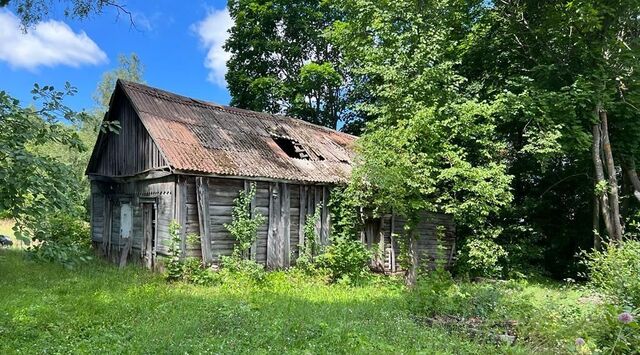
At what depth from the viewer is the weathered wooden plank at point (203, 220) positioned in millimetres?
10830

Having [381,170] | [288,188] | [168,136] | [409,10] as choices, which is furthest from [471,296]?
[409,10]

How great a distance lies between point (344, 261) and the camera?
12398 millimetres

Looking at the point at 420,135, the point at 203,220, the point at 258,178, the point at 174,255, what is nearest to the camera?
the point at 174,255

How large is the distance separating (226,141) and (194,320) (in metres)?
7.26

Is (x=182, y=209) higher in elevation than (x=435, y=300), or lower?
higher

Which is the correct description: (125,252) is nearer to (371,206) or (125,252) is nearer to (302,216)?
(302,216)

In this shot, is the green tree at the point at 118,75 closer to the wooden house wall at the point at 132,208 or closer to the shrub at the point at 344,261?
the wooden house wall at the point at 132,208

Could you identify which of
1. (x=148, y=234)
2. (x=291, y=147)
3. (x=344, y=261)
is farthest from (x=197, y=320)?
(x=291, y=147)

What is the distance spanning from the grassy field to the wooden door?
61.4 inches

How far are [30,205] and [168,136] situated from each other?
7.93 meters

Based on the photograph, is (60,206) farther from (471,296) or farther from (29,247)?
(471,296)

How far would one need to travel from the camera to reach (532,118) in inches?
491

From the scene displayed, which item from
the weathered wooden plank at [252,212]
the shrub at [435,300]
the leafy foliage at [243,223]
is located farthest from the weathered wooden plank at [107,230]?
the shrub at [435,300]

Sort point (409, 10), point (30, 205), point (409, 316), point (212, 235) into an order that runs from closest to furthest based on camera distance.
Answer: point (30, 205) → point (409, 316) → point (212, 235) → point (409, 10)
